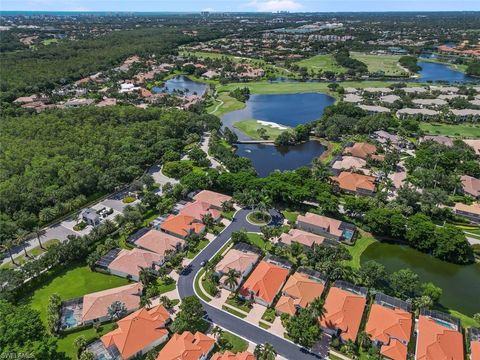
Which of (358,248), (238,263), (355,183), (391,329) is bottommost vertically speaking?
(358,248)

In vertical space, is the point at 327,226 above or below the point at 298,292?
below

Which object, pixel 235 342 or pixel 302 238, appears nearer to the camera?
pixel 235 342

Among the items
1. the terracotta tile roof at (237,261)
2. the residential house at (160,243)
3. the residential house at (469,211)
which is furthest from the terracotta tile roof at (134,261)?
the residential house at (469,211)

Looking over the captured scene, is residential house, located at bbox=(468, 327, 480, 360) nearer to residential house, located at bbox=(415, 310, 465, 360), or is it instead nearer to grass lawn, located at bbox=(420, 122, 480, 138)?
residential house, located at bbox=(415, 310, 465, 360)

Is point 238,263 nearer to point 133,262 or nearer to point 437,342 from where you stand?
point 133,262

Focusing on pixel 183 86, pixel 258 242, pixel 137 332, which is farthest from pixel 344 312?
pixel 183 86

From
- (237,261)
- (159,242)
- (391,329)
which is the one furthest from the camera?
(159,242)
